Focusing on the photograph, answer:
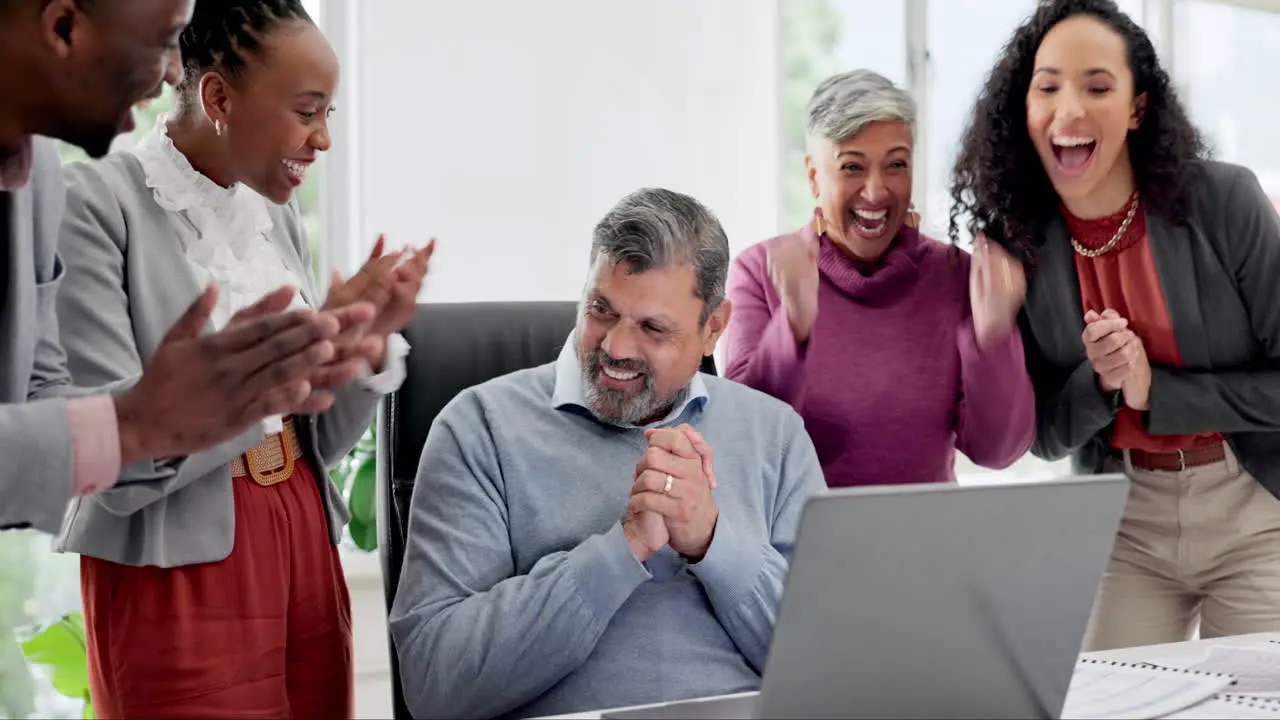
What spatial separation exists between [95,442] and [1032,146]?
5.67ft

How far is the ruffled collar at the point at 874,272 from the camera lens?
2166 millimetres

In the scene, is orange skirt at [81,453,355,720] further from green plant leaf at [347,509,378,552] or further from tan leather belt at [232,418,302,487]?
green plant leaf at [347,509,378,552]

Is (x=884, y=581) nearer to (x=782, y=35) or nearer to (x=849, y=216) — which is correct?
(x=849, y=216)

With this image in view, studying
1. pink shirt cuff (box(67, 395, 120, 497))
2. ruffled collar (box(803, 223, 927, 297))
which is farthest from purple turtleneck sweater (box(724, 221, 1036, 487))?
pink shirt cuff (box(67, 395, 120, 497))

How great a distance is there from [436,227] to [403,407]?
1.80m

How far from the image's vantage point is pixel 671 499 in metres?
1.54

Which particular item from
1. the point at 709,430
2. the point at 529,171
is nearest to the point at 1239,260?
the point at 709,430

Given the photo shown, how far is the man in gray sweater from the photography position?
60.1 inches

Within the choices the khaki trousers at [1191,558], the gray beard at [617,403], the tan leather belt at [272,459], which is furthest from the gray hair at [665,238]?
the khaki trousers at [1191,558]

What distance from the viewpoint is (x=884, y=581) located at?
1.09 m

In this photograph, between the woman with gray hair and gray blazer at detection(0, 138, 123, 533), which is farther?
the woman with gray hair

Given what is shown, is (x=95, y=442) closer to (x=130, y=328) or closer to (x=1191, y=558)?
(x=130, y=328)

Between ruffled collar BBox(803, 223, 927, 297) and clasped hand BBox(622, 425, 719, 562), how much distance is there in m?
0.69

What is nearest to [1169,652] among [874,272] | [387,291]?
[874,272]
